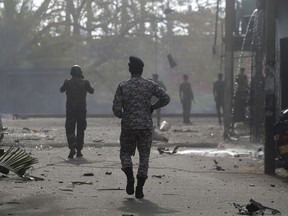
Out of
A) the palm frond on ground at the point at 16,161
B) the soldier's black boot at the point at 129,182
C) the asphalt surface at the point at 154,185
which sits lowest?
the asphalt surface at the point at 154,185

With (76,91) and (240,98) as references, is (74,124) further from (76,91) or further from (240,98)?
(240,98)

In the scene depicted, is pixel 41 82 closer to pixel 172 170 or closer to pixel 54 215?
pixel 172 170

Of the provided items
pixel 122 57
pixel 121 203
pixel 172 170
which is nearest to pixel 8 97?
pixel 122 57

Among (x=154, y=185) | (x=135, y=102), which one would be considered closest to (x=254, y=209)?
(x=135, y=102)

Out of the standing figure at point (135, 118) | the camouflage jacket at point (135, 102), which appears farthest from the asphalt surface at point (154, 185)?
the camouflage jacket at point (135, 102)

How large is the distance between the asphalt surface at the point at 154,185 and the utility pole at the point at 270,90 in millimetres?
292

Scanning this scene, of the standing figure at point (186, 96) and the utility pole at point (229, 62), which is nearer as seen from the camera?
A: the utility pole at point (229, 62)

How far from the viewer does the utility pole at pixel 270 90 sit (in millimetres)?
11648

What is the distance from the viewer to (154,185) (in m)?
10.1

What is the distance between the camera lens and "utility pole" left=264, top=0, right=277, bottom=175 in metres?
11.6

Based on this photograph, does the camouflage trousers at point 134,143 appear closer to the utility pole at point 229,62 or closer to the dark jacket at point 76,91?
the dark jacket at point 76,91

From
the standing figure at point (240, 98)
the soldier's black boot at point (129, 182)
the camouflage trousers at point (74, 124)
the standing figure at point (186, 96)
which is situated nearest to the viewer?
the soldier's black boot at point (129, 182)

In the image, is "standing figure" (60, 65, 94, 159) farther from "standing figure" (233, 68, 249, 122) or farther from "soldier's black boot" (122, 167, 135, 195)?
"standing figure" (233, 68, 249, 122)

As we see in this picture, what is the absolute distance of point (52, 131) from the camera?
24047mm
